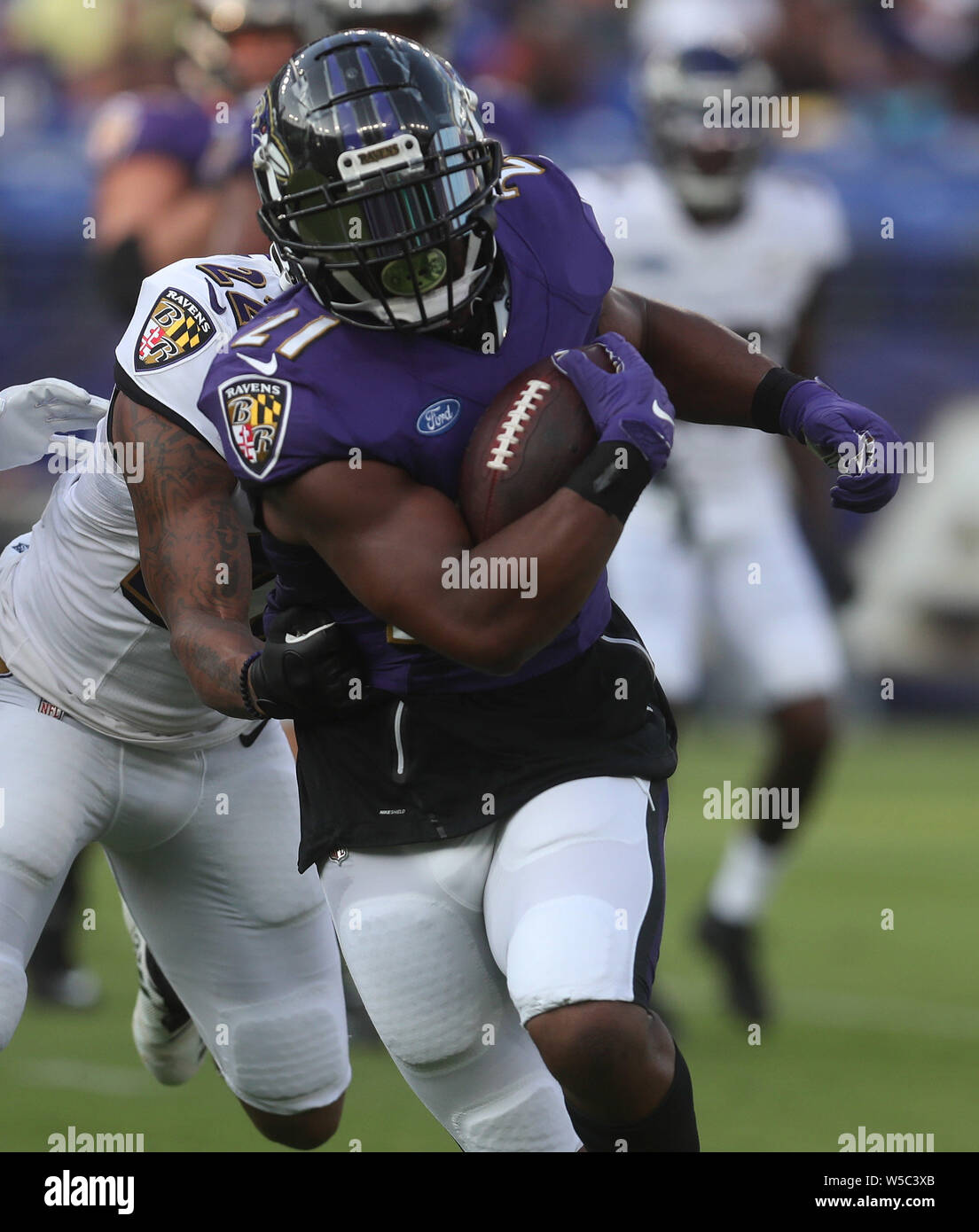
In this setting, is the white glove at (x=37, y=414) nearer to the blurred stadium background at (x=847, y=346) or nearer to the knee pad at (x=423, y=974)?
the knee pad at (x=423, y=974)

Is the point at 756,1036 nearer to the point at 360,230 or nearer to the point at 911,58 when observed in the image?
the point at 360,230

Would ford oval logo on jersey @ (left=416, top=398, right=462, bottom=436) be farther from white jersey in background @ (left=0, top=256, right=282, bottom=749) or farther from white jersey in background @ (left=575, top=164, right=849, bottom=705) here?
white jersey in background @ (left=575, top=164, right=849, bottom=705)

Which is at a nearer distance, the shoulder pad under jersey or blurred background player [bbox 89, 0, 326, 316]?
the shoulder pad under jersey

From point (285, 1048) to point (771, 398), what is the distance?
139 cm

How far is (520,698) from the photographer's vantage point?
269 cm

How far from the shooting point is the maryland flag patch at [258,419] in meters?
2.50

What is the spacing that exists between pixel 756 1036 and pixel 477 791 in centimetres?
228

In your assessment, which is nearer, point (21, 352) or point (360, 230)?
point (360, 230)

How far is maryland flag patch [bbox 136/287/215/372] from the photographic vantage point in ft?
9.38

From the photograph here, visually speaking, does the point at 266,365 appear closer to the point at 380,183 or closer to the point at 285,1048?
the point at 380,183

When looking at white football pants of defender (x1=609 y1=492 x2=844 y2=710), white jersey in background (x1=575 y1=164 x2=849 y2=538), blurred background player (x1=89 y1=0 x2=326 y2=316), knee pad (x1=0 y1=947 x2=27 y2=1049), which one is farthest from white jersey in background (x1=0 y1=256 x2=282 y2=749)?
white jersey in background (x1=575 y1=164 x2=849 y2=538)

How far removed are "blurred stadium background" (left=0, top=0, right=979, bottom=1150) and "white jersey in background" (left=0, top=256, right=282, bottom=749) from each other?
1878 mm

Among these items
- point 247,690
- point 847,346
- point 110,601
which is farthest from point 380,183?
point 847,346

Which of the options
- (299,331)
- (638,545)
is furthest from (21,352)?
(299,331)
